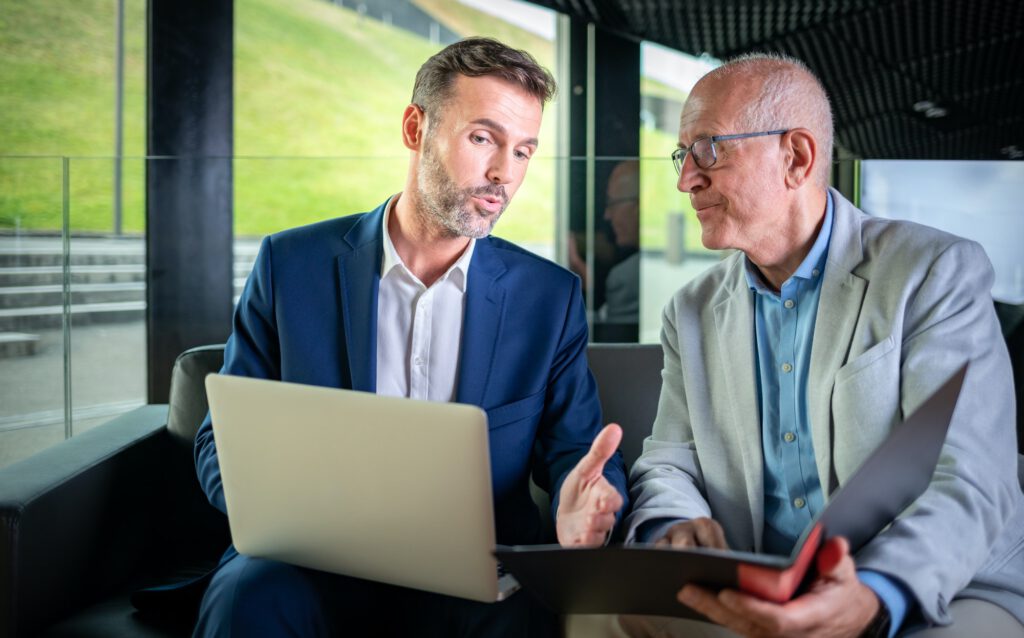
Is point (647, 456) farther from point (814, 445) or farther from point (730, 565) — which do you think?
point (730, 565)

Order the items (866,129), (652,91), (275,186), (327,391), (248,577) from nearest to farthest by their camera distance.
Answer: (327,391)
(248,577)
(275,186)
(652,91)
(866,129)

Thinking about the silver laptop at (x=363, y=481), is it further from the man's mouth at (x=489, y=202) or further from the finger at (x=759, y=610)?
the man's mouth at (x=489, y=202)

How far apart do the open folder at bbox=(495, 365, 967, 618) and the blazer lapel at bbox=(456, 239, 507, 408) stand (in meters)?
0.55

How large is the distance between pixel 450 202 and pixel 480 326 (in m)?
0.26

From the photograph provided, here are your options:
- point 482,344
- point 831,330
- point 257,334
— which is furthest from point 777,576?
point 257,334

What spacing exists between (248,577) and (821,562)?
917mm

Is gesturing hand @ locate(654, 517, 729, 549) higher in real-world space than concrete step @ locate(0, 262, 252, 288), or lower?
lower

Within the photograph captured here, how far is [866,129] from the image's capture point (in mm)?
8180

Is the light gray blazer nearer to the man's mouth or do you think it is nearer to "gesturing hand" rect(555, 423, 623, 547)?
"gesturing hand" rect(555, 423, 623, 547)

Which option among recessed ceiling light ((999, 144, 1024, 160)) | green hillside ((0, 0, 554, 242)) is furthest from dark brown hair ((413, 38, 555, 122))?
recessed ceiling light ((999, 144, 1024, 160))

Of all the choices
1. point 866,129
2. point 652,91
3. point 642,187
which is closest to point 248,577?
point 642,187

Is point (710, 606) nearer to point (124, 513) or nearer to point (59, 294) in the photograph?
point (124, 513)

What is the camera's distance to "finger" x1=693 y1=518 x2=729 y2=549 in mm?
1396

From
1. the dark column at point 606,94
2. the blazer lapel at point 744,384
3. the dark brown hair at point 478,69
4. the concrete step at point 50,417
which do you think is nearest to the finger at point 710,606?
the blazer lapel at point 744,384
